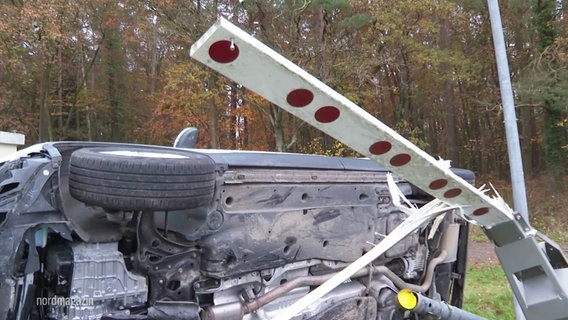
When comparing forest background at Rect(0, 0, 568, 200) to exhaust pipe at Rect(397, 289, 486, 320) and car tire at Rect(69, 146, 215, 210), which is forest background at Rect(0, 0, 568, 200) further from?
car tire at Rect(69, 146, 215, 210)

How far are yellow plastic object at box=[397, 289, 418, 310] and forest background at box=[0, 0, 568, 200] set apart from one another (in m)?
10.8

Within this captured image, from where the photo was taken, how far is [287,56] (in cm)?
1512

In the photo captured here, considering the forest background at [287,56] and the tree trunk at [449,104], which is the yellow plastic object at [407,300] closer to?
the forest background at [287,56]

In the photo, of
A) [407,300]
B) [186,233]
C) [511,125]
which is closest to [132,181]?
[186,233]

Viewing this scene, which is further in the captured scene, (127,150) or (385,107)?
(385,107)

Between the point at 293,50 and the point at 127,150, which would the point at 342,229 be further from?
the point at 293,50

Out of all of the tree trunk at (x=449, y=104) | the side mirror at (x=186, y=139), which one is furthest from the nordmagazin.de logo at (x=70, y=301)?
the tree trunk at (x=449, y=104)

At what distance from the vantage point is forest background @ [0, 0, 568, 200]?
15242 millimetres

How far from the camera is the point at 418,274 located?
13.3 feet

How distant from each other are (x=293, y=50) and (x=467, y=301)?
1078cm

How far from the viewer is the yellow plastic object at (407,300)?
10.6 feet

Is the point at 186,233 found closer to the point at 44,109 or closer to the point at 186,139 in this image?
the point at 186,139

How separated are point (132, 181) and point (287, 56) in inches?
518

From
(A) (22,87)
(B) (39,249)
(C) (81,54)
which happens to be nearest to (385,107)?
(C) (81,54)
